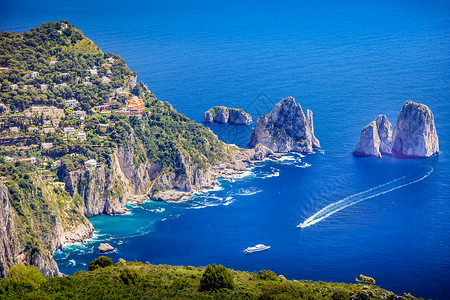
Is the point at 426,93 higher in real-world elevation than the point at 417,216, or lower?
higher

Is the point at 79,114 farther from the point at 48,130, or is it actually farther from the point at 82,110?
the point at 48,130

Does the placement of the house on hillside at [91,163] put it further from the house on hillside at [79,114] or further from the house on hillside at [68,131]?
the house on hillside at [79,114]

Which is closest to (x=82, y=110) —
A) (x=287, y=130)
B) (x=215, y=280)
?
(x=287, y=130)

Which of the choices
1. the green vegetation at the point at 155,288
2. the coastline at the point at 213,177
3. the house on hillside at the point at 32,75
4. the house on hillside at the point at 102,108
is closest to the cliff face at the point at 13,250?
the coastline at the point at 213,177

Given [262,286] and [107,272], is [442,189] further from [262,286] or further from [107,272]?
[107,272]

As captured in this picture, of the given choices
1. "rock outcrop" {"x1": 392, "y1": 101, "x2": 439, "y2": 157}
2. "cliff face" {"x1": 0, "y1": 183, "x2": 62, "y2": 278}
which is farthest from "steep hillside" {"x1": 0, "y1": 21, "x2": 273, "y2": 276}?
"rock outcrop" {"x1": 392, "y1": 101, "x2": 439, "y2": 157}

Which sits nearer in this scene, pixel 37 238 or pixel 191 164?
pixel 37 238

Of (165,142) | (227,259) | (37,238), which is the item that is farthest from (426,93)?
(37,238)

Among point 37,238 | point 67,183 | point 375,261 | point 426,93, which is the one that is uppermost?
point 426,93
